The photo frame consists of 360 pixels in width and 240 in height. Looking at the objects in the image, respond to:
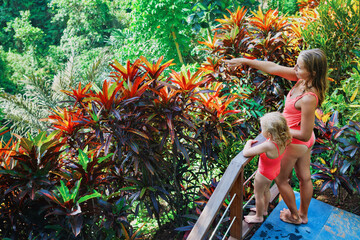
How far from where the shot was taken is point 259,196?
6.44 ft

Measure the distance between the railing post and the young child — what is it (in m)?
0.18

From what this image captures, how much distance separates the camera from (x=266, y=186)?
1938mm

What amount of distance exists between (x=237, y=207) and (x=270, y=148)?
462 mm

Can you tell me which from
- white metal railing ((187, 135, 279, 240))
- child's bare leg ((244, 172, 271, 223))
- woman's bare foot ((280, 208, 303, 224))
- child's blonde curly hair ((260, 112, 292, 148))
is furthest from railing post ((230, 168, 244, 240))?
woman's bare foot ((280, 208, 303, 224))

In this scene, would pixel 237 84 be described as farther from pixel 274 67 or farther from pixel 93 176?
pixel 93 176

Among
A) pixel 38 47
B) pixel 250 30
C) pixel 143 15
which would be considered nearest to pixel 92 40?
pixel 38 47

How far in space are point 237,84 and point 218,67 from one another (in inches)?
11.2

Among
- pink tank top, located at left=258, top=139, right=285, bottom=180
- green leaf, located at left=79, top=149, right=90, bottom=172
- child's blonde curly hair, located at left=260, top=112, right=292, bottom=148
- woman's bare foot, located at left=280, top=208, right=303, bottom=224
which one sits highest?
child's blonde curly hair, located at left=260, top=112, right=292, bottom=148

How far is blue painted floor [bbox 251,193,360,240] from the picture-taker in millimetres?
2004

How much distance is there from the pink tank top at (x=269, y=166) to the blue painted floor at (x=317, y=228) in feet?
1.57

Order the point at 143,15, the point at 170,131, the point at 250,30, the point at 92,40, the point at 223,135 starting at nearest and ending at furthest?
the point at 170,131 → the point at 223,135 → the point at 250,30 → the point at 143,15 → the point at 92,40

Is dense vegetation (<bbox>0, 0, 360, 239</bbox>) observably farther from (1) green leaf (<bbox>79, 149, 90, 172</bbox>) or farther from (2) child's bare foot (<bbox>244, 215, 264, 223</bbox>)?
(2) child's bare foot (<bbox>244, 215, 264, 223</bbox>)

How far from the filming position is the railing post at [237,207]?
5.79 feet

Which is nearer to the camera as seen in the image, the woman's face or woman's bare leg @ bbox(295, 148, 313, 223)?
the woman's face
